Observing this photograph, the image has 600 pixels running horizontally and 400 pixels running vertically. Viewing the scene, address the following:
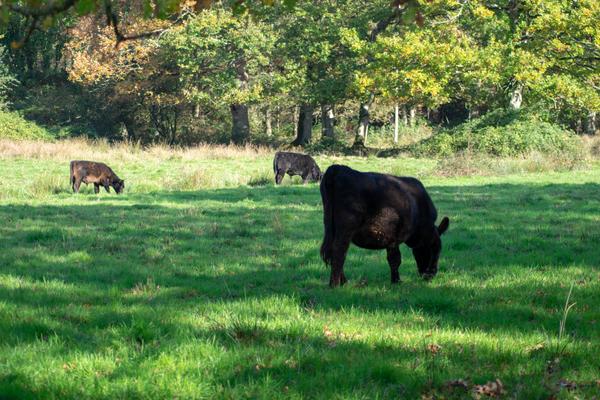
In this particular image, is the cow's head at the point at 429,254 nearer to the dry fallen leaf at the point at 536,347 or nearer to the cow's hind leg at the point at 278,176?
the dry fallen leaf at the point at 536,347

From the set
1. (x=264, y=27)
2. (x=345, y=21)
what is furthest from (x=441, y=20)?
(x=264, y=27)

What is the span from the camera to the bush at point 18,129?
47844 millimetres

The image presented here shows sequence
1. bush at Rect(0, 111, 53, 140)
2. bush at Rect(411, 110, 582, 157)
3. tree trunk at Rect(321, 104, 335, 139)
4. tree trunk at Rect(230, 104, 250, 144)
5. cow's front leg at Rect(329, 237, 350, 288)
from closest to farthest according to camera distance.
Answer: cow's front leg at Rect(329, 237, 350, 288), bush at Rect(411, 110, 582, 157), bush at Rect(0, 111, 53, 140), tree trunk at Rect(230, 104, 250, 144), tree trunk at Rect(321, 104, 335, 139)

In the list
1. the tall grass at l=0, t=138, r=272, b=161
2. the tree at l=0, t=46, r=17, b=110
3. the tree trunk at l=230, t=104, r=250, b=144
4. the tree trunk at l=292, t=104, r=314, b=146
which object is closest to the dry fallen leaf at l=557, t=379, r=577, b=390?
the tall grass at l=0, t=138, r=272, b=161

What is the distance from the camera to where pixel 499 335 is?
20.5 feet

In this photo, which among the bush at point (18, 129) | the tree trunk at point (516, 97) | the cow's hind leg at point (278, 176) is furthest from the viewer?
the bush at point (18, 129)

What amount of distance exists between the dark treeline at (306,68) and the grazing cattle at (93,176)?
9.06 m

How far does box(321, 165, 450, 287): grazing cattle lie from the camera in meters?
8.30

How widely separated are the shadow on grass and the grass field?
0.10 feet

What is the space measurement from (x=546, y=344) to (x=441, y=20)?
35330 mm

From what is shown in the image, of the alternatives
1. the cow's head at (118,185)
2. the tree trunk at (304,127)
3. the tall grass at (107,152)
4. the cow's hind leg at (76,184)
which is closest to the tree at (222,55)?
the tree trunk at (304,127)

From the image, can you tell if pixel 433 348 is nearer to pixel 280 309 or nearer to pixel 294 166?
pixel 280 309

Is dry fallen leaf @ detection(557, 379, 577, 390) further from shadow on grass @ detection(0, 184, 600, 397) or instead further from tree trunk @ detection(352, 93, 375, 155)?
tree trunk @ detection(352, 93, 375, 155)

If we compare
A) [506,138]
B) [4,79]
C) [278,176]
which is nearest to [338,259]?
[278,176]
